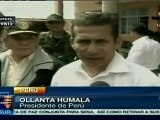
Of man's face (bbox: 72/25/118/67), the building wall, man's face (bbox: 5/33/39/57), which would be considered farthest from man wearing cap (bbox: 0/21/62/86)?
the building wall

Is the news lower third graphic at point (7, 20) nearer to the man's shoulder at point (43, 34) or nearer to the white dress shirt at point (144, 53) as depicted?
the man's shoulder at point (43, 34)

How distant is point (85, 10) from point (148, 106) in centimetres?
83

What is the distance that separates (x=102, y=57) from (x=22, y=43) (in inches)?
23.7

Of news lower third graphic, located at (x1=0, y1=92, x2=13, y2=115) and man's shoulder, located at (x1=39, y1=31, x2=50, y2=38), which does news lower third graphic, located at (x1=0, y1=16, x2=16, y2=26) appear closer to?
man's shoulder, located at (x1=39, y1=31, x2=50, y2=38)

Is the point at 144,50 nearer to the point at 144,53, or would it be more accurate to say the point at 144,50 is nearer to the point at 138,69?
the point at 144,53

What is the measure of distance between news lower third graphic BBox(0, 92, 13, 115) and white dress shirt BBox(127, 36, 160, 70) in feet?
3.05

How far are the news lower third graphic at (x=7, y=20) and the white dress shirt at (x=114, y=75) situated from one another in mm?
480

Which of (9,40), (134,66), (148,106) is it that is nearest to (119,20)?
(134,66)

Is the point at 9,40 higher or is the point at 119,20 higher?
the point at 119,20

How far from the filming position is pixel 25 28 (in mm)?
2041

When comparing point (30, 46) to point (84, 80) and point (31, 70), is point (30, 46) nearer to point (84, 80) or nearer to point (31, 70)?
point (31, 70)

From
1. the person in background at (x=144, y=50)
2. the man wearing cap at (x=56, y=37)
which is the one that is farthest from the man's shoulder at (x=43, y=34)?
the person in background at (x=144, y=50)

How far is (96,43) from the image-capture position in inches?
78.0

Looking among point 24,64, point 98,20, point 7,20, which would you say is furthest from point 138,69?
point 7,20
